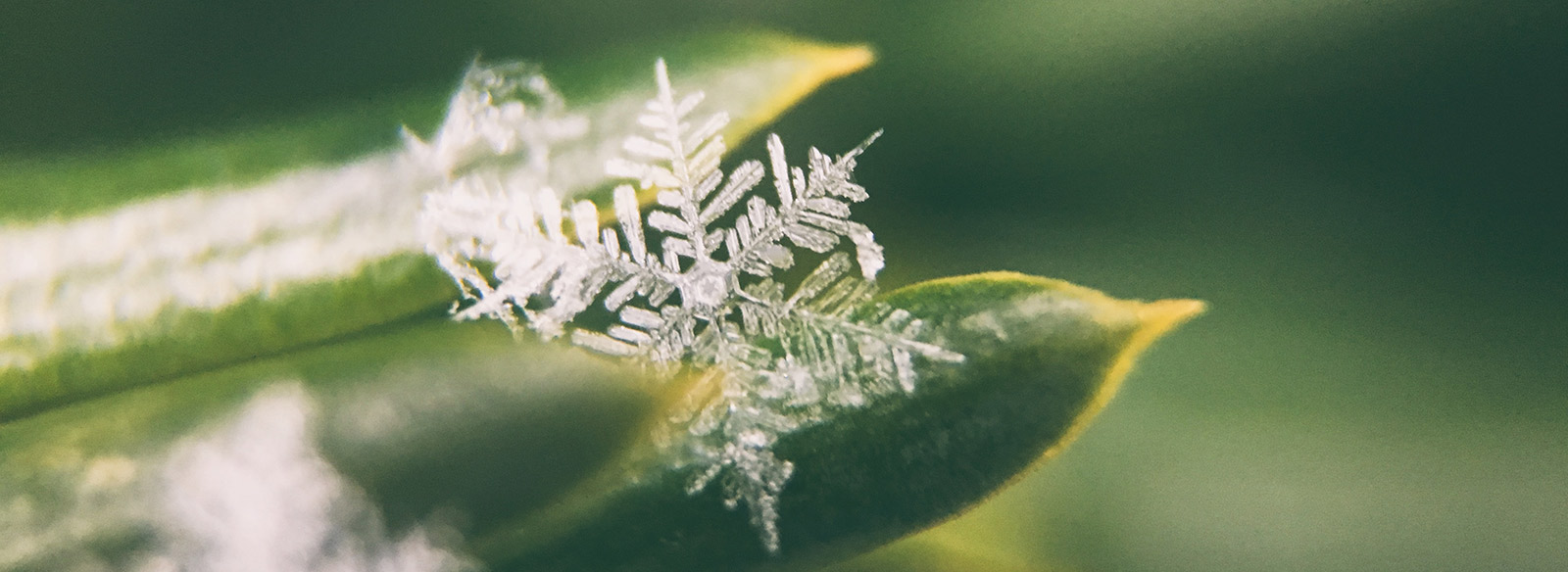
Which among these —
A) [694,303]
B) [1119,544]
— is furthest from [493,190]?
[1119,544]

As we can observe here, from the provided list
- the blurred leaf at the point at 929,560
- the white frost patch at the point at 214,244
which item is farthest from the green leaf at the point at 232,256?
the blurred leaf at the point at 929,560

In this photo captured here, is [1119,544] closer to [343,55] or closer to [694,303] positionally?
[694,303]

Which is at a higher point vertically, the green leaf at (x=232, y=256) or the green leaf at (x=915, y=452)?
the green leaf at (x=232, y=256)

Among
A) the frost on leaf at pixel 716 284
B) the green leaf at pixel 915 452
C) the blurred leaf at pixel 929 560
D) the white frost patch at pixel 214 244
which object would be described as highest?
the white frost patch at pixel 214 244

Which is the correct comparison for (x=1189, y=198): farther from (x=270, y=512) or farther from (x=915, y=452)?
(x=270, y=512)

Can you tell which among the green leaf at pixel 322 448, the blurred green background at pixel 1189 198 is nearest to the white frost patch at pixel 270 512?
the green leaf at pixel 322 448

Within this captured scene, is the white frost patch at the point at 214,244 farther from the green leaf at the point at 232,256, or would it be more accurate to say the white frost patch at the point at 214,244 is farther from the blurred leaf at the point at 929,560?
the blurred leaf at the point at 929,560

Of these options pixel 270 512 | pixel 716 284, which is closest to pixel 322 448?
pixel 270 512
